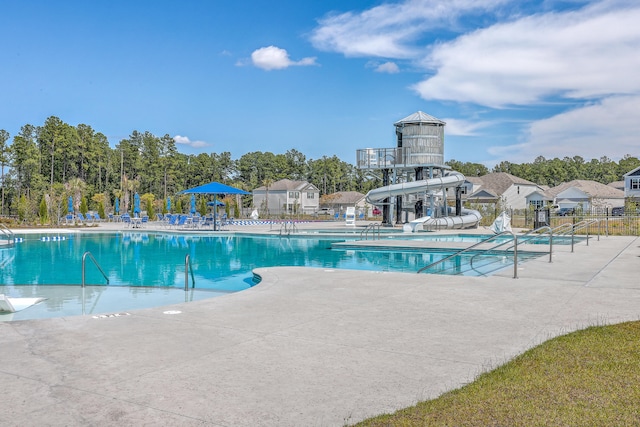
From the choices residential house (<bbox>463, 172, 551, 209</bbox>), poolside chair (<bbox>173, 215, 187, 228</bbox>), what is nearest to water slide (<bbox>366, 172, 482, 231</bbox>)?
poolside chair (<bbox>173, 215, 187, 228</bbox>)

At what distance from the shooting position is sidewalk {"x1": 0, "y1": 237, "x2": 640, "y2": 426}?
13.1ft

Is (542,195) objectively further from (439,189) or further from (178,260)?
(178,260)

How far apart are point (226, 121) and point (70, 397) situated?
35198 millimetres

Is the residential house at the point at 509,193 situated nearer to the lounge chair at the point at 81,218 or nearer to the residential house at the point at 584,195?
the residential house at the point at 584,195

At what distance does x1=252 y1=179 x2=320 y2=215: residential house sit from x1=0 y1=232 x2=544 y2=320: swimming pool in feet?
172

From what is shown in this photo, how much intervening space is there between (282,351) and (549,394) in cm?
256

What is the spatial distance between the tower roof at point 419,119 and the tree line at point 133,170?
4.76 meters

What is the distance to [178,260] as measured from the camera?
18734 mm

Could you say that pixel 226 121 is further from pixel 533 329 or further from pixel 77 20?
pixel 533 329

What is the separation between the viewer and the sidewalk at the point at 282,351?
3994mm

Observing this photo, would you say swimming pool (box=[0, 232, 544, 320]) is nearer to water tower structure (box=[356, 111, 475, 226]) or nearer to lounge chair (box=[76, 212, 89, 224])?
water tower structure (box=[356, 111, 475, 226])

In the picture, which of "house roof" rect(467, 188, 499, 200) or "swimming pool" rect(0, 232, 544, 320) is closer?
"swimming pool" rect(0, 232, 544, 320)

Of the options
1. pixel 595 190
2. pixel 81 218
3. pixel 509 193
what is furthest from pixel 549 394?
pixel 595 190

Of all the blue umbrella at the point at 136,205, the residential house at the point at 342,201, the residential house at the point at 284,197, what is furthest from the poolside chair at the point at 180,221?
the residential house at the point at 342,201
